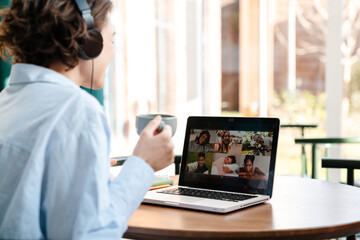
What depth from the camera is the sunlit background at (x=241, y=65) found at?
3926 millimetres

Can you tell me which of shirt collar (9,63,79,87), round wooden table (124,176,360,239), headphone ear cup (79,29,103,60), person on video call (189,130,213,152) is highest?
headphone ear cup (79,29,103,60)

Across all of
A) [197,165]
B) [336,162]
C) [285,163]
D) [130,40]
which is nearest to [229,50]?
[285,163]

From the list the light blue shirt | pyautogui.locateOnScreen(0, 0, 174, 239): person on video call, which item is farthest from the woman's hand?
the light blue shirt

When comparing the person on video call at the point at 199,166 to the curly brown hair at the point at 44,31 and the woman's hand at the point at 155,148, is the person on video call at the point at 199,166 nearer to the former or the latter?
the woman's hand at the point at 155,148

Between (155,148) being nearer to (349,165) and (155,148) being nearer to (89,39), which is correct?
(89,39)

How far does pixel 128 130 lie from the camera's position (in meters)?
3.88

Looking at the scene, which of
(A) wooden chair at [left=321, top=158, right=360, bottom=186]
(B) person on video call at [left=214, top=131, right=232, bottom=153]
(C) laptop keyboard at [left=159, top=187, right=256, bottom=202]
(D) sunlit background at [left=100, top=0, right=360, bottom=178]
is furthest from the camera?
(D) sunlit background at [left=100, top=0, right=360, bottom=178]

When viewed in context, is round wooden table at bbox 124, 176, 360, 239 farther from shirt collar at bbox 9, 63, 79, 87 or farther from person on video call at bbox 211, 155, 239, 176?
shirt collar at bbox 9, 63, 79, 87

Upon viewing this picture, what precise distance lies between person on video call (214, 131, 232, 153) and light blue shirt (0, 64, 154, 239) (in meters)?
0.53

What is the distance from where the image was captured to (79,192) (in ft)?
2.50

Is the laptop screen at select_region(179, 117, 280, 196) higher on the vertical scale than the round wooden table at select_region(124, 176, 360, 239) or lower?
higher

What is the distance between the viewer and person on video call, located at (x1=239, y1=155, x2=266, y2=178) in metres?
1.28

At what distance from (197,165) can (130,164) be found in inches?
19.8

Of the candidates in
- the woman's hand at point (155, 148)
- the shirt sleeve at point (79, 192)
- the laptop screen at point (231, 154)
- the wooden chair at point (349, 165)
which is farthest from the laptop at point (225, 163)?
the wooden chair at point (349, 165)
